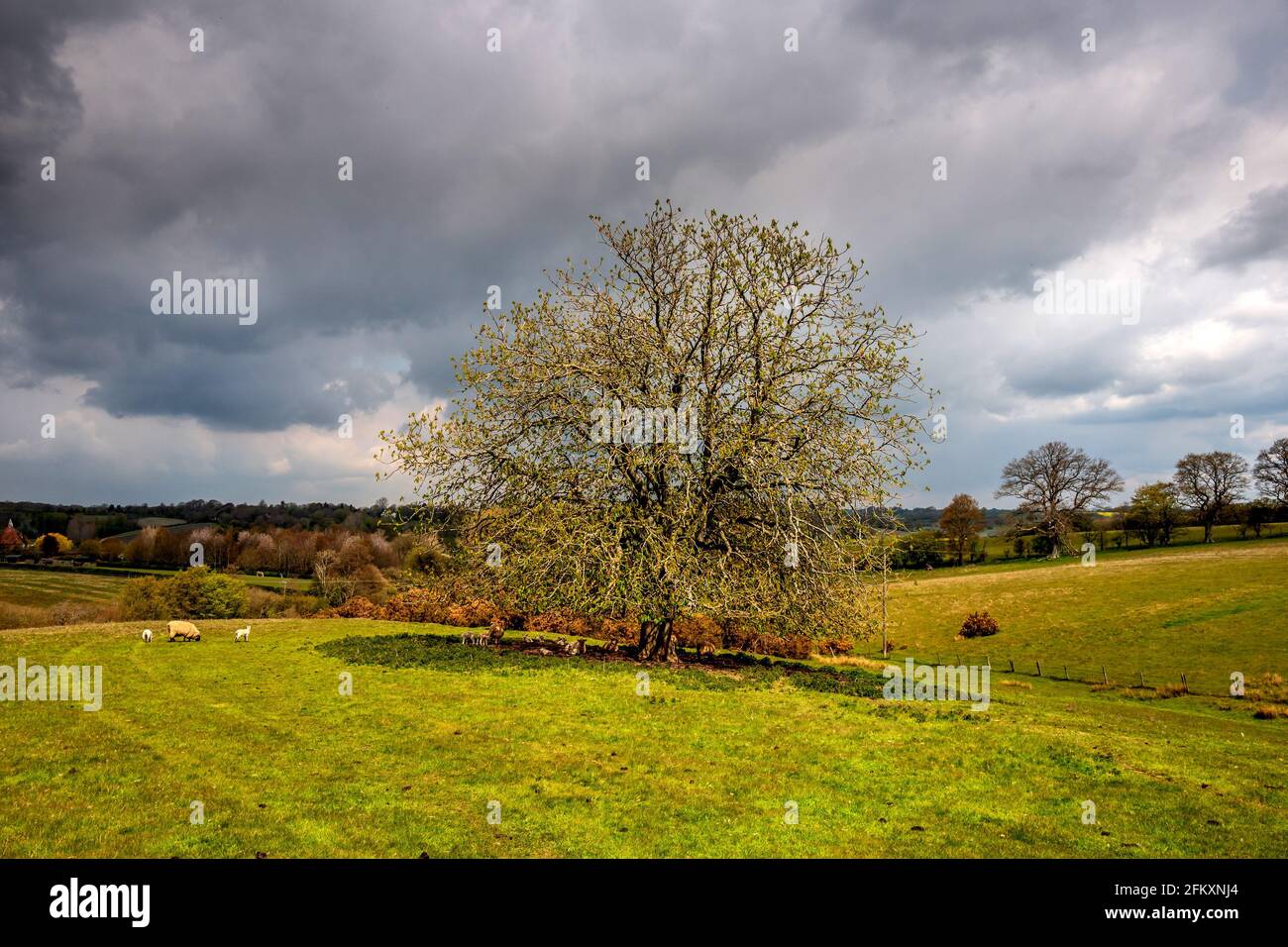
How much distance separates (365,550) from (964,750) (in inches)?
3767

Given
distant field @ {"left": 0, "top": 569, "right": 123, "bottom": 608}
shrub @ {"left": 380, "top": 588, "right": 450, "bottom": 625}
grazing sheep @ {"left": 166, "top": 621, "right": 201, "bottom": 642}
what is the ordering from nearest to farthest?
grazing sheep @ {"left": 166, "top": 621, "right": 201, "bottom": 642}
shrub @ {"left": 380, "top": 588, "right": 450, "bottom": 625}
distant field @ {"left": 0, "top": 569, "right": 123, "bottom": 608}

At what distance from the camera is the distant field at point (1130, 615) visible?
50.3 meters

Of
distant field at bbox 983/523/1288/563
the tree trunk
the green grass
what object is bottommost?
distant field at bbox 983/523/1288/563

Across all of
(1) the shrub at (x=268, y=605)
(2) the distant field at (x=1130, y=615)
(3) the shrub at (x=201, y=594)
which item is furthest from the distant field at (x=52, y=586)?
(2) the distant field at (x=1130, y=615)

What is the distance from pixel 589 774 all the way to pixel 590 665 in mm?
12039

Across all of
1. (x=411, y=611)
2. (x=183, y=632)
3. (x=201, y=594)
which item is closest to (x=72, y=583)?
(x=201, y=594)

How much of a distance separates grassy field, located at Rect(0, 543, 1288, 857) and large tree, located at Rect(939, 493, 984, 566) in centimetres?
10596

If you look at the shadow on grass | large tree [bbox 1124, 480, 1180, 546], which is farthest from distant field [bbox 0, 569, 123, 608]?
large tree [bbox 1124, 480, 1180, 546]

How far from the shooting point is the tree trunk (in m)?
27.5

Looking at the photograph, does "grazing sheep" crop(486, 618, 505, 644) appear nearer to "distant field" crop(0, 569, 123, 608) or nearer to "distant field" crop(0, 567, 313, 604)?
"distant field" crop(0, 567, 313, 604)

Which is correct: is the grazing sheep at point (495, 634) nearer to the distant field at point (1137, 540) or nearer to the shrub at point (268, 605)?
the shrub at point (268, 605)

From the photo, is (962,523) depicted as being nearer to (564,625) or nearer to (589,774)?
(564,625)

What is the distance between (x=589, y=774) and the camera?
12594 mm

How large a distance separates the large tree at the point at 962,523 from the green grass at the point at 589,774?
11353 centimetres
